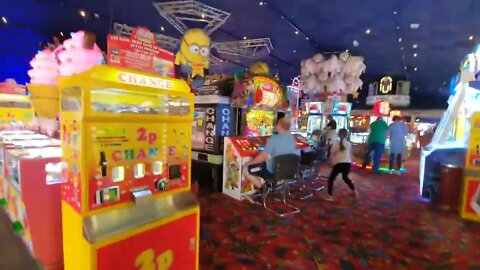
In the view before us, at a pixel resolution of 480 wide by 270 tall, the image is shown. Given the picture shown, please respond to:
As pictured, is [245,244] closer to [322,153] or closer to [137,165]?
[137,165]

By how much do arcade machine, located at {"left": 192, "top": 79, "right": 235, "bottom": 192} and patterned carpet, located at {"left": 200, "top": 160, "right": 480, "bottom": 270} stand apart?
0.46 metres

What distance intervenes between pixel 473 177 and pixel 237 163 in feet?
10.7

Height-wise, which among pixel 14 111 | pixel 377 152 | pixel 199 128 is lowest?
pixel 377 152

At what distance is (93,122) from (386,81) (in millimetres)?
14543

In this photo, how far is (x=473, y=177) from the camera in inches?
141

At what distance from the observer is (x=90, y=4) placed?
16.8 ft

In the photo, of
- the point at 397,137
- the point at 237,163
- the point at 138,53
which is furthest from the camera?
the point at 397,137

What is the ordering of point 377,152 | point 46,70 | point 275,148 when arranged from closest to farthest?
point 46,70
point 275,148
point 377,152

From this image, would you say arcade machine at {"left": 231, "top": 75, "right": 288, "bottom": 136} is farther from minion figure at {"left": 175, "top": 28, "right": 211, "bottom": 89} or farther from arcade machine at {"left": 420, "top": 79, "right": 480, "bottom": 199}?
arcade machine at {"left": 420, "top": 79, "right": 480, "bottom": 199}

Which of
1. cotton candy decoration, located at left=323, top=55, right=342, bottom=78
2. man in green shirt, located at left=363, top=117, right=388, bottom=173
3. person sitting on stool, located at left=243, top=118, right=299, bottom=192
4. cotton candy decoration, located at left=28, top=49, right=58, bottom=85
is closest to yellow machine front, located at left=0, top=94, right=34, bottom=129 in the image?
cotton candy decoration, located at left=28, top=49, right=58, bottom=85

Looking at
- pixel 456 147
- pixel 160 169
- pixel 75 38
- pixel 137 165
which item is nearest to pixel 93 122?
pixel 137 165

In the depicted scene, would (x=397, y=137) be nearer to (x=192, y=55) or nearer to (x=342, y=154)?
(x=342, y=154)

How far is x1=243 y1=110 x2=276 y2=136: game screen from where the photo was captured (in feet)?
15.6

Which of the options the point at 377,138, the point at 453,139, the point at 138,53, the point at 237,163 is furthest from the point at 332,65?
the point at 138,53
